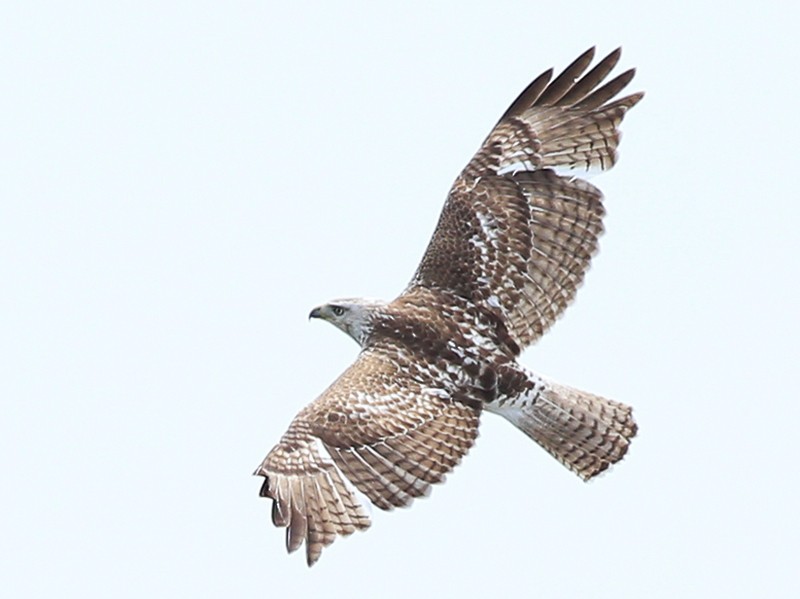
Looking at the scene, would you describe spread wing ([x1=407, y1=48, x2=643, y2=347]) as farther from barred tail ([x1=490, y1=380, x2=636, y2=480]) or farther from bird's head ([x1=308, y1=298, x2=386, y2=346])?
barred tail ([x1=490, y1=380, x2=636, y2=480])

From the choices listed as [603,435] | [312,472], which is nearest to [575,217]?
[603,435]

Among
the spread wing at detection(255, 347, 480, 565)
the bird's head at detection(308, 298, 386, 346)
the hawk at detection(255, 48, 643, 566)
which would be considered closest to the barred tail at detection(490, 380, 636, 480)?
the hawk at detection(255, 48, 643, 566)

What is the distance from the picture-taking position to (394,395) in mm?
16594

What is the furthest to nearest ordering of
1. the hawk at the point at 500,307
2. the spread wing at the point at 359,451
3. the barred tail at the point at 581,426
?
the barred tail at the point at 581,426
the hawk at the point at 500,307
the spread wing at the point at 359,451

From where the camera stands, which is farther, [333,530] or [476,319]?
[476,319]

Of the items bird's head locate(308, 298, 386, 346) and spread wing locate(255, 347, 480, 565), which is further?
bird's head locate(308, 298, 386, 346)

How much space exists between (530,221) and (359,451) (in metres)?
2.73

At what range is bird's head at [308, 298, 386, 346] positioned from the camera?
683 inches

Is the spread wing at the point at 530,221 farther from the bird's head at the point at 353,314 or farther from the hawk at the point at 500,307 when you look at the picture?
the bird's head at the point at 353,314

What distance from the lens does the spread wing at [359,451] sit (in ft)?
51.6

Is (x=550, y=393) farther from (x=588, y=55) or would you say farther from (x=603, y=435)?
(x=588, y=55)

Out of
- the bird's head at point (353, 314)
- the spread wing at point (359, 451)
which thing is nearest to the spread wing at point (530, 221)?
the bird's head at point (353, 314)

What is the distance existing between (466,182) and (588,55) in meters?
1.51

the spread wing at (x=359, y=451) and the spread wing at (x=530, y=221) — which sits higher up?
the spread wing at (x=530, y=221)
